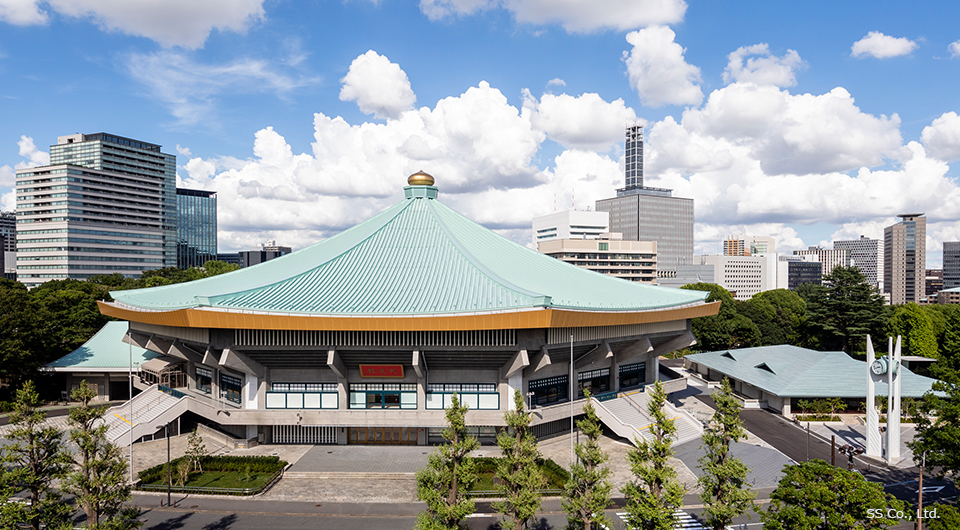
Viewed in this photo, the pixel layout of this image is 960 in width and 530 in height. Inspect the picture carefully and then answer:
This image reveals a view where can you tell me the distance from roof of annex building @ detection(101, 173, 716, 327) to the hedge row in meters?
7.93

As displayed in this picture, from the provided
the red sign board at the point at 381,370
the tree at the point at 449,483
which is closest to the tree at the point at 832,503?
the tree at the point at 449,483

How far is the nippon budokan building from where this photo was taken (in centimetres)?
3152

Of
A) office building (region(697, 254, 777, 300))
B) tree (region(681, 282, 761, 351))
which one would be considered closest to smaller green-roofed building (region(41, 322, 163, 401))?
tree (region(681, 282, 761, 351))

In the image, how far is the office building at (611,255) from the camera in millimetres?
129125

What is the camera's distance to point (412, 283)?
36219 mm

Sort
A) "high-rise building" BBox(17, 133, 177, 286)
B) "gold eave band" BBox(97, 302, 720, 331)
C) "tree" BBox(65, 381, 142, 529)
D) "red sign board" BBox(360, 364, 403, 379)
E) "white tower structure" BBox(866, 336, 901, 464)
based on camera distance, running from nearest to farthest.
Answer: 1. "tree" BBox(65, 381, 142, 529)
2. "gold eave band" BBox(97, 302, 720, 331)
3. "white tower structure" BBox(866, 336, 901, 464)
4. "red sign board" BBox(360, 364, 403, 379)
5. "high-rise building" BBox(17, 133, 177, 286)

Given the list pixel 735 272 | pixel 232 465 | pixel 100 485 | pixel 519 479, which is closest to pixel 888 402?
pixel 519 479

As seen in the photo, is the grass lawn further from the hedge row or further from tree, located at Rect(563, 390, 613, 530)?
tree, located at Rect(563, 390, 613, 530)

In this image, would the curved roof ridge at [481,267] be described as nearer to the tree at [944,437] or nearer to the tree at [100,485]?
the tree at [944,437]

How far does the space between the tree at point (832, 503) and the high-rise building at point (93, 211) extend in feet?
506

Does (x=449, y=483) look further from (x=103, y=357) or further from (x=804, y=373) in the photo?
(x=103, y=357)

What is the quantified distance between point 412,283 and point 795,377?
32897mm

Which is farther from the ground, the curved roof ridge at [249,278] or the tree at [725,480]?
the curved roof ridge at [249,278]

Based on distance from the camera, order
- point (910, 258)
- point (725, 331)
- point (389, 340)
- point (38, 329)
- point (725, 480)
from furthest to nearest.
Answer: point (910, 258) → point (725, 331) → point (38, 329) → point (389, 340) → point (725, 480)
